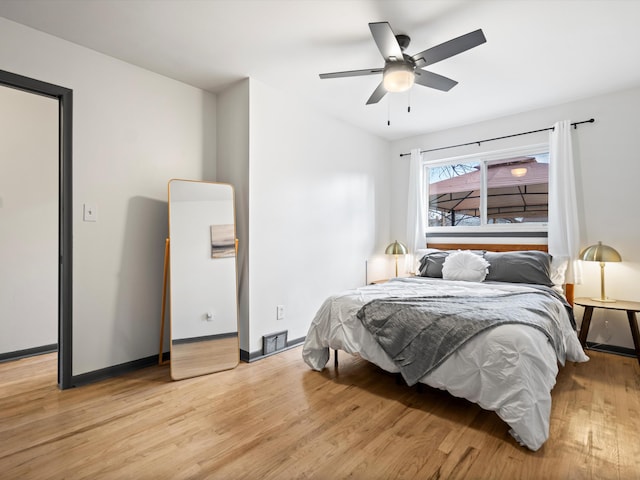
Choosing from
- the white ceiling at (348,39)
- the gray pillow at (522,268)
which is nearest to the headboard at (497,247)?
the gray pillow at (522,268)

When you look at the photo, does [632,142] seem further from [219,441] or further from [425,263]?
[219,441]

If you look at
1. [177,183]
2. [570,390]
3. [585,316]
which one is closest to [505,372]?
[570,390]

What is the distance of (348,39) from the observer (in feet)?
8.00

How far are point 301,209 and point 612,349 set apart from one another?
3.40 metres

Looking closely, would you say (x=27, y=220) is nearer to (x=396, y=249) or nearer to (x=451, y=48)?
(x=451, y=48)

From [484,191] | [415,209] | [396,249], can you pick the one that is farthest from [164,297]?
[484,191]

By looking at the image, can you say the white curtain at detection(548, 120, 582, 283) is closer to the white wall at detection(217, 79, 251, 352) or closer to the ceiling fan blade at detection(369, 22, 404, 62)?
the ceiling fan blade at detection(369, 22, 404, 62)

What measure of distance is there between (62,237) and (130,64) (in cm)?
153

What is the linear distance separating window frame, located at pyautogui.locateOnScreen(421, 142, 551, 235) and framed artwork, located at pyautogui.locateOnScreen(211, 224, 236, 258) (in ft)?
9.19

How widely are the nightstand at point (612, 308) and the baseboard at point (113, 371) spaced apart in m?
3.95

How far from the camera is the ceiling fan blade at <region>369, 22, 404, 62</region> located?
6.31ft

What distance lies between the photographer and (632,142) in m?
3.26

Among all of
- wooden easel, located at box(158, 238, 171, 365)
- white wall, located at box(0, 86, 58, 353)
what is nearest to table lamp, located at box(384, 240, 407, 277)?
wooden easel, located at box(158, 238, 171, 365)

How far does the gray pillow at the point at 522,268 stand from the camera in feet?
10.8
